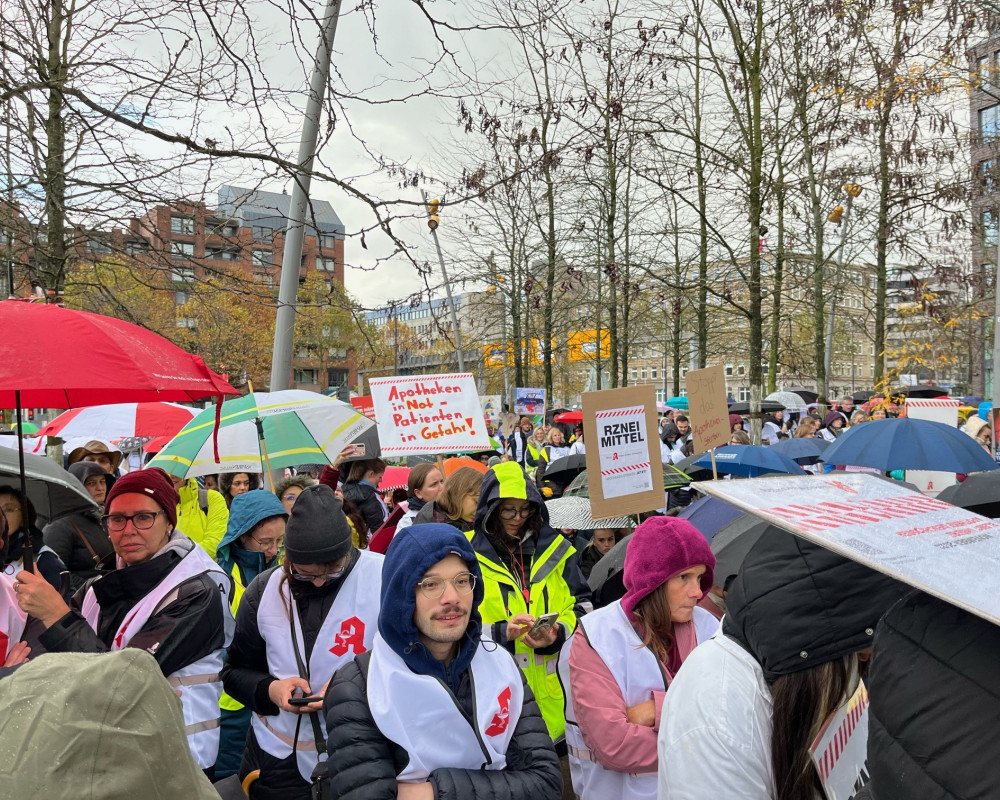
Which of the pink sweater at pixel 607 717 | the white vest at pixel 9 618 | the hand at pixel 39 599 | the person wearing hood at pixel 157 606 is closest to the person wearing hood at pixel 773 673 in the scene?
the pink sweater at pixel 607 717

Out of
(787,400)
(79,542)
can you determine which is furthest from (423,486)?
(787,400)

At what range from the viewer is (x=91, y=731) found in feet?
3.96

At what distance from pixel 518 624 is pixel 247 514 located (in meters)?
1.80

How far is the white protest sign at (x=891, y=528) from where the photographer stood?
1077mm

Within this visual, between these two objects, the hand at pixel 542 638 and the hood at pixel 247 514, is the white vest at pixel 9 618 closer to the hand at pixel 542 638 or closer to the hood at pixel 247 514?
the hood at pixel 247 514

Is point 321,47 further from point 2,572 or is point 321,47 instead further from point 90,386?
point 2,572

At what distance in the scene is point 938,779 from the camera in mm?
1049

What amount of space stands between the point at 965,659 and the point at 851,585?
531 millimetres

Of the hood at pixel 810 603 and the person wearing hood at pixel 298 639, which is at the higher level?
the hood at pixel 810 603

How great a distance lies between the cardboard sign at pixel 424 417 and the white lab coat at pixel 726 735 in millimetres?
4817

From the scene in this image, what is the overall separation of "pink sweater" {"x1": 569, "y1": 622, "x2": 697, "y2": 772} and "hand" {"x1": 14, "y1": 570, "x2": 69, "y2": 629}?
1828 mm

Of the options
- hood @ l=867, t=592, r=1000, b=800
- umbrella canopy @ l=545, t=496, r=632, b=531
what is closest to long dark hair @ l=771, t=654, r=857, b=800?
hood @ l=867, t=592, r=1000, b=800

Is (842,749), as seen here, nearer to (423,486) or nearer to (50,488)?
(50,488)

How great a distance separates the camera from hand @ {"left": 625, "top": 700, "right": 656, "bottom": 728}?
113 inches
